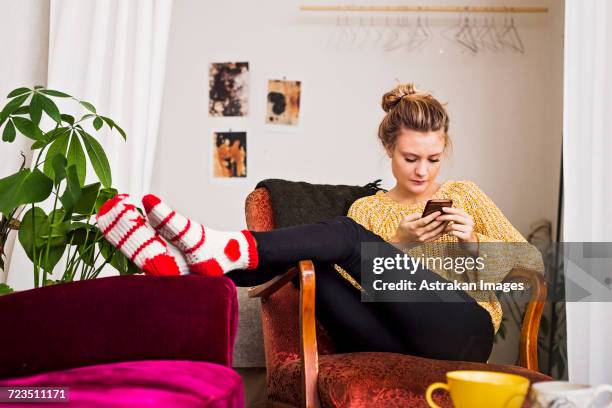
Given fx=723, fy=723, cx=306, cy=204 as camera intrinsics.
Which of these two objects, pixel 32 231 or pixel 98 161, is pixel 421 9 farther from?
pixel 32 231

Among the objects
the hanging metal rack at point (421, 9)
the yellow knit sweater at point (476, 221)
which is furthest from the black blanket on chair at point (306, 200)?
the hanging metal rack at point (421, 9)

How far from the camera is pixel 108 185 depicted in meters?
1.83

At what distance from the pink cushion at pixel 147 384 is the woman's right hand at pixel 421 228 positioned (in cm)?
70

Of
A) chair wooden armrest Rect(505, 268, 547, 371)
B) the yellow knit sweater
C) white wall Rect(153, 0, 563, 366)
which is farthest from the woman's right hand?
white wall Rect(153, 0, 563, 366)

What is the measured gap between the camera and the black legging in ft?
5.12

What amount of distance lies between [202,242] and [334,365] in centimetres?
38

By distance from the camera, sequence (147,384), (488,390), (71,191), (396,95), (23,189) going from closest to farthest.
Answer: (488,390)
(147,384)
(23,189)
(71,191)
(396,95)

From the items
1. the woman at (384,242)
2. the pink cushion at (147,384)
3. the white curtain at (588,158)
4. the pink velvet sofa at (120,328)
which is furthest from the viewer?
the white curtain at (588,158)

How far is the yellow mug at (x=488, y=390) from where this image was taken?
0.87 m

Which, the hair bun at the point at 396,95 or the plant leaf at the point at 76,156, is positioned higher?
the hair bun at the point at 396,95

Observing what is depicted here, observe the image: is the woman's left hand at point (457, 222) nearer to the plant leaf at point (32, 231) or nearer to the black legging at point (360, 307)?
the black legging at point (360, 307)

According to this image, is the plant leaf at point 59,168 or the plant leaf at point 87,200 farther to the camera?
the plant leaf at point 87,200

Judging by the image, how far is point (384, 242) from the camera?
1.66 m

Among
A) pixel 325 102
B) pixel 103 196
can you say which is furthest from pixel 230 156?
pixel 103 196
